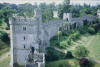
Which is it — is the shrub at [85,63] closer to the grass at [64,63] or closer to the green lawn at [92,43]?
the grass at [64,63]

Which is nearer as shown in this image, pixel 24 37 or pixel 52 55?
pixel 24 37

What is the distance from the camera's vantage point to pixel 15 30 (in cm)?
4472

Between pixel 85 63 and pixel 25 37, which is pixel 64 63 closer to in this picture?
pixel 85 63

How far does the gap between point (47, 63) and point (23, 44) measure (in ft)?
23.8

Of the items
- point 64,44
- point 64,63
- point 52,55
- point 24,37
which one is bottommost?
point 64,63

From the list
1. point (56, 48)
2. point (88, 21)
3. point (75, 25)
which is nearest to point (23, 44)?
point (56, 48)

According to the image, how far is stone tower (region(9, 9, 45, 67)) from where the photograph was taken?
4434 centimetres

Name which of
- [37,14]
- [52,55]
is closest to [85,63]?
[52,55]

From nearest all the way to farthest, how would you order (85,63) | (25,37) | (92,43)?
1. (85,63)
2. (25,37)
3. (92,43)

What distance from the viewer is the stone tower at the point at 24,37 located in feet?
145

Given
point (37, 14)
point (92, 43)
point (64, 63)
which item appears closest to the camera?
point (64, 63)

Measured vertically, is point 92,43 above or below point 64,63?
above

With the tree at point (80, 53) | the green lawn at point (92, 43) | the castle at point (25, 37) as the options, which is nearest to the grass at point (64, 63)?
the tree at point (80, 53)

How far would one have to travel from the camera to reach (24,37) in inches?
1774
